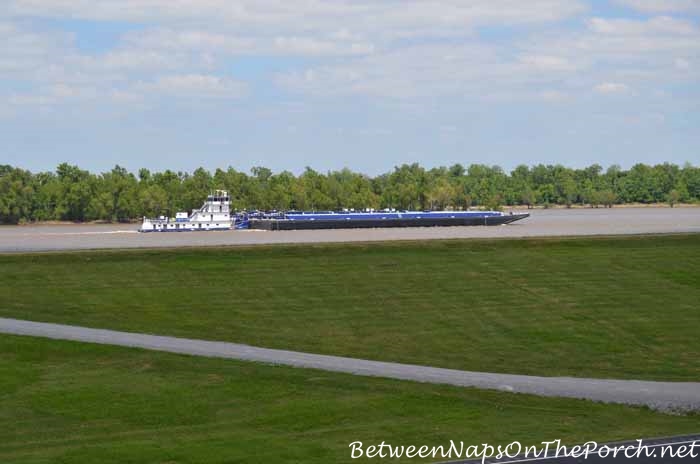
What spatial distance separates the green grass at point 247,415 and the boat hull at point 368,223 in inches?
3914

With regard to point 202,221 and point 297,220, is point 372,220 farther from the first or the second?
point 202,221

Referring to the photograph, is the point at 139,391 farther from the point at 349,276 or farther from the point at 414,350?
the point at 349,276

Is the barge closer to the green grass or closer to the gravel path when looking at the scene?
the gravel path

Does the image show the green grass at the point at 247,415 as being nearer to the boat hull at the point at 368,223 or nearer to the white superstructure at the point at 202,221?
the white superstructure at the point at 202,221

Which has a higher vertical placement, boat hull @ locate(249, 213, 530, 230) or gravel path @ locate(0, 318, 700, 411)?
boat hull @ locate(249, 213, 530, 230)

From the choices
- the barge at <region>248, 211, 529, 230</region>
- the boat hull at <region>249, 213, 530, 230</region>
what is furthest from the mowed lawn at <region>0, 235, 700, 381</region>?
the barge at <region>248, 211, 529, 230</region>

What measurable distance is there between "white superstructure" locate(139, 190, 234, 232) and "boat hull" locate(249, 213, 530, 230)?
17.0 ft

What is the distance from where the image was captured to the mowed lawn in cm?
4147

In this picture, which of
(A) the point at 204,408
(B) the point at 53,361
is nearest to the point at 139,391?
(A) the point at 204,408

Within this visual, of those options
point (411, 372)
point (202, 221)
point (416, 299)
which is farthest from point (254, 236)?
point (411, 372)

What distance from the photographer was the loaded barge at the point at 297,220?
129 m

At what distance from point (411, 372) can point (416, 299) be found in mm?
18520

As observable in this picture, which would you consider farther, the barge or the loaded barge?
the barge

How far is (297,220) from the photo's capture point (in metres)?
135
